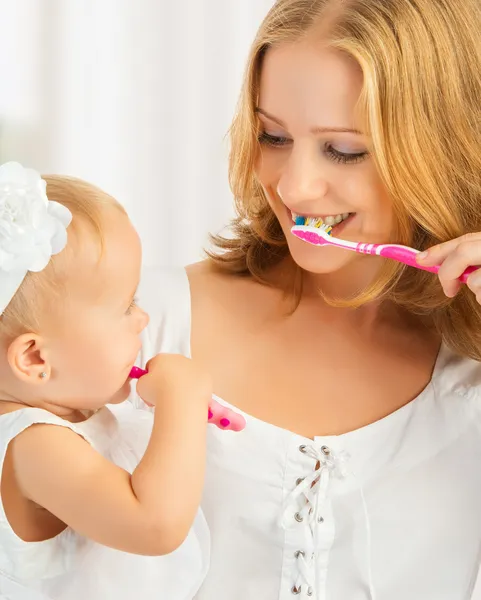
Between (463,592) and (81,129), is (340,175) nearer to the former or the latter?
(463,592)

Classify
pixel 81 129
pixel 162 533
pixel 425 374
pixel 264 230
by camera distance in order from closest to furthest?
pixel 162 533
pixel 425 374
pixel 264 230
pixel 81 129

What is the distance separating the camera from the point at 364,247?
1.27 metres

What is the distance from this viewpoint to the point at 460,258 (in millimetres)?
1221

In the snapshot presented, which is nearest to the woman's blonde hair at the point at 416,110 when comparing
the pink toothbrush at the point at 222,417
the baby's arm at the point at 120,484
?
the pink toothbrush at the point at 222,417

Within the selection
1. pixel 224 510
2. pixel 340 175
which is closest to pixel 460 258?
pixel 340 175

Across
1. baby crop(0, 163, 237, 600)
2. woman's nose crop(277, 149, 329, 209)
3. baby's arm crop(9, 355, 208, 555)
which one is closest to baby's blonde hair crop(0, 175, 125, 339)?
baby crop(0, 163, 237, 600)

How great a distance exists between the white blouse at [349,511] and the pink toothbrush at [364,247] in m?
0.24

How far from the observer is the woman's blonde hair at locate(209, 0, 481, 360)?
1.26 meters

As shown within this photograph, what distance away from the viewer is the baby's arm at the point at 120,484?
102cm

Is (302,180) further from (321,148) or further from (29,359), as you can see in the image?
(29,359)

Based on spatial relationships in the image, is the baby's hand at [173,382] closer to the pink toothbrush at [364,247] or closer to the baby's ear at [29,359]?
the baby's ear at [29,359]

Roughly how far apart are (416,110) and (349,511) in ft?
1.76

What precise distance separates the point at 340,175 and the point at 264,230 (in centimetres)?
29

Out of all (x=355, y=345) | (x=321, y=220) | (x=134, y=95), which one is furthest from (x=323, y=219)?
(x=134, y=95)
